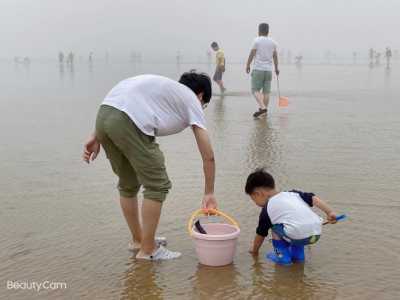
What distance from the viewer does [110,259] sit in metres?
3.55

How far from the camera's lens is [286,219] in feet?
11.1

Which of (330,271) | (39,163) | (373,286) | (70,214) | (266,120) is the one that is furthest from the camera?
(266,120)

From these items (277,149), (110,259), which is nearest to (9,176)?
(110,259)

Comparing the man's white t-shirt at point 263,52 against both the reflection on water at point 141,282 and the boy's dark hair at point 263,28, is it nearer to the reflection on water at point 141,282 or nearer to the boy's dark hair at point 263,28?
the boy's dark hair at point 263,28

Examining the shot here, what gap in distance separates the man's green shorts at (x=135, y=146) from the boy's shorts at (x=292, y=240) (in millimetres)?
773

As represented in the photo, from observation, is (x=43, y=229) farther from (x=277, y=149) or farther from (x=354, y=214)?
(x=277, y=149)

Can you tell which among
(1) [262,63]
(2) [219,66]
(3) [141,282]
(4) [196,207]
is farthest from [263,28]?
(3) [141,282]

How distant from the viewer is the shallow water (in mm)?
3186

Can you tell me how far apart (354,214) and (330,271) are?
1.12 m

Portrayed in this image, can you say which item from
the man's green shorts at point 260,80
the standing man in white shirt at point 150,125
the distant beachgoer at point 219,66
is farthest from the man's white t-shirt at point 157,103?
the distant beachgoer at point 219,66

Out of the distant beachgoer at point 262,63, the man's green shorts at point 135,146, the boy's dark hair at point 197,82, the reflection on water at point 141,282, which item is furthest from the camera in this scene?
the distant beachgoer at point 262,63

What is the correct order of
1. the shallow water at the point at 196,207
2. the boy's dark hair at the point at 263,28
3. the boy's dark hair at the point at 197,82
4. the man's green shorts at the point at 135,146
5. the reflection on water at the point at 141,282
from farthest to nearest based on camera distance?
the boy's dark hair at the point at 263,28
the boy's dark hair at the point at 197,82
the man's green shorts at the point at 135,146
the shallow water at the point at 196,207
the reflection on water at the point at 141,282

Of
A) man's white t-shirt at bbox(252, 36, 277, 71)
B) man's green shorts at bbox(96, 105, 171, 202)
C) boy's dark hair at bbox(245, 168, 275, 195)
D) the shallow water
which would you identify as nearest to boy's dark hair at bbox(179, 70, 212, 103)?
man's green shorts at bbox(96, 105, 171, 202)

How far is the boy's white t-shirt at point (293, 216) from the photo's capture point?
3.35 m
